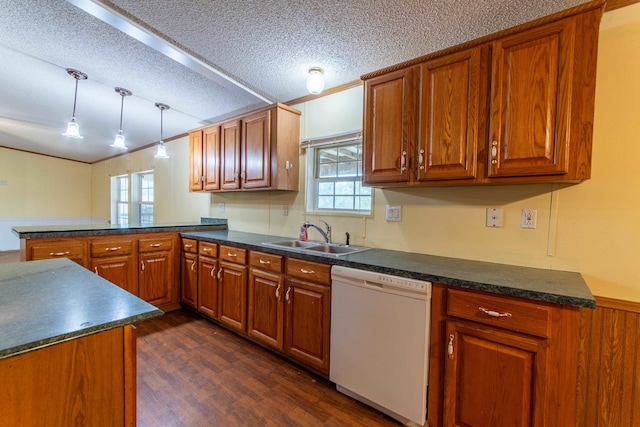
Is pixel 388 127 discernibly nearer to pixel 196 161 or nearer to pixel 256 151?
pixel 256 151

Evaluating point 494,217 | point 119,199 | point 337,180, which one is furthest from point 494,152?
point 119,199

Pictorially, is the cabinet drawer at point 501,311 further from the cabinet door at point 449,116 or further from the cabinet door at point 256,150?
the cabinet door at point 256,150

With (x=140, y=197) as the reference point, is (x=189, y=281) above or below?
below

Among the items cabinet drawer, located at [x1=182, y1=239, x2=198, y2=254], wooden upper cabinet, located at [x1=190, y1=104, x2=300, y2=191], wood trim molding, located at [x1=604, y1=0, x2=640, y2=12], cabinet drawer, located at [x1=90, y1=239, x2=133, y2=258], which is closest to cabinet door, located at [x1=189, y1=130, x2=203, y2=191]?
wooden upper cabinet, located at [x1=190, y1=104, x2=300, y2=191]

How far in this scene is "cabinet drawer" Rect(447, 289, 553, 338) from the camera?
1.18 metres

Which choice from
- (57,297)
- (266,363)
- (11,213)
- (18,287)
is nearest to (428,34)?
(57,297)

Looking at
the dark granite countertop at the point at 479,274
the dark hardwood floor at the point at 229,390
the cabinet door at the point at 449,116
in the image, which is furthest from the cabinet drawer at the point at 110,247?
the cabinet door at the point at 449,116

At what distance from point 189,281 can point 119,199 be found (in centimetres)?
507

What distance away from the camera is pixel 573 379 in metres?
1.16

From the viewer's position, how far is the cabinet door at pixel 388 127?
1.78 metres

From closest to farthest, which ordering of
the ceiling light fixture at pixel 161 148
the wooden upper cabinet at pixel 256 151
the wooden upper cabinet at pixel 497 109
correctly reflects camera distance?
1. the wooden upper cabinet at pixel 497 109
2. the wooden upper cabinet at pixel 256 151
3. the ceiling light fixture at pixel 161 148

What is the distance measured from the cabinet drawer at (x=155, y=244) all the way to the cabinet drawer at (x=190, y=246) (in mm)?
140

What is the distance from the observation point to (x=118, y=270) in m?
2.69

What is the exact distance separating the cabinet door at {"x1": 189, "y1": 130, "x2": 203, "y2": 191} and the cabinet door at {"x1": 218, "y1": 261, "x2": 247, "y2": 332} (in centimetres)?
134
